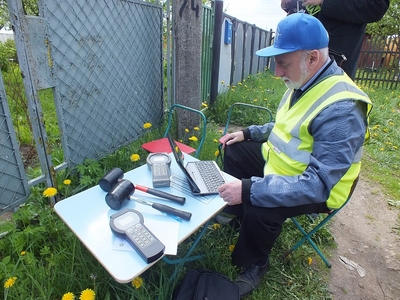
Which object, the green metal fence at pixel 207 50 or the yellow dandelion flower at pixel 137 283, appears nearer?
the yellow dandelion flower at pixel 137 283

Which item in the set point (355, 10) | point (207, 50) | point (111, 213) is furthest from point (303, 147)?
point (207, 50)

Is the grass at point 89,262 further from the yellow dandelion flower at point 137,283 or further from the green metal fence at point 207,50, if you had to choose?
the green metal fence at point 207,50

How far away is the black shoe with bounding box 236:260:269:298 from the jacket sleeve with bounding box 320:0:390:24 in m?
2.02

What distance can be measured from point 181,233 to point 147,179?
50cm

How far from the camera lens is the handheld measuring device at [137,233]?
112cm

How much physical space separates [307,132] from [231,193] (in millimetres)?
552

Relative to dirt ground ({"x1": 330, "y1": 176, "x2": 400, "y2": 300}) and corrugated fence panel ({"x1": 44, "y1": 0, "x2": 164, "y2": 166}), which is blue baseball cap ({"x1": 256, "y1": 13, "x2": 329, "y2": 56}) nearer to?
corrugated fence panel ({"x1": 44, "y1": 0, "x2": 164, "y2": 166})

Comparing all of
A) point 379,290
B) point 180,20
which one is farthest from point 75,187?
point 379,290

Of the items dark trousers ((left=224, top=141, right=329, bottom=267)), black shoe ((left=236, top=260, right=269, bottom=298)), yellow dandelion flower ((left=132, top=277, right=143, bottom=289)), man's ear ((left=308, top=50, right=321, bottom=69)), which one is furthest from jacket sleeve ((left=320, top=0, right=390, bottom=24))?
yellow dandelion flower ((left=132, top=277, right=143, bottom=289))

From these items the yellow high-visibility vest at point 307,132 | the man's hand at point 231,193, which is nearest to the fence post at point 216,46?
the yellow high-visibility vest at point 307,132

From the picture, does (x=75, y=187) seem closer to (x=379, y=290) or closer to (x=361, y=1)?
(x=379, y=290)

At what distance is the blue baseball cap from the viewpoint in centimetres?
151

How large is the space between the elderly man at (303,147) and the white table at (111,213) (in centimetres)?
18

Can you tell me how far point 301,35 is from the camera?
59.6 inches
